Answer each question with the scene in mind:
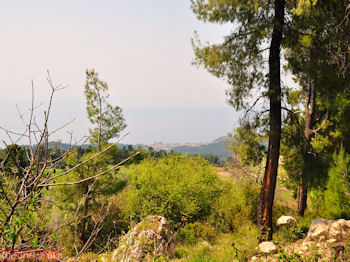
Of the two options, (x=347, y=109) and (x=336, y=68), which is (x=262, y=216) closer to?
(x=347, y=109)

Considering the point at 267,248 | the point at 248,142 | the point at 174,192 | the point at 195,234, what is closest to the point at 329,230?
the point at 267,248

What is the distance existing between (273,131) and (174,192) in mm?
5338

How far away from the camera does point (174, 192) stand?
10.5 metres

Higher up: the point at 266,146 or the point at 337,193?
the point at 266,146

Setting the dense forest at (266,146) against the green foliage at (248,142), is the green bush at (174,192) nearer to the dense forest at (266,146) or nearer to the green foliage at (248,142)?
the dense forest at (266,146)

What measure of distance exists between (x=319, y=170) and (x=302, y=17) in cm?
481

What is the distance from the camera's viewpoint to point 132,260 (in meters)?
5.42

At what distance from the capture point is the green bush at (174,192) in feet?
34.8

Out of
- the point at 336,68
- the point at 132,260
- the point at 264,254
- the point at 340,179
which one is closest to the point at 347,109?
the point at 336,68

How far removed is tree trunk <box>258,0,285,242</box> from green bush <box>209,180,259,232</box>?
2972mm

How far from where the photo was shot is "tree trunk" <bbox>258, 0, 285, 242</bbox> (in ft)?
22.6

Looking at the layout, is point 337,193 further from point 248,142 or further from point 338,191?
point 248,142

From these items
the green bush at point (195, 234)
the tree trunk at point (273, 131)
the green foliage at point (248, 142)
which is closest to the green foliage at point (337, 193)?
the tree trunk at point (273, 131)

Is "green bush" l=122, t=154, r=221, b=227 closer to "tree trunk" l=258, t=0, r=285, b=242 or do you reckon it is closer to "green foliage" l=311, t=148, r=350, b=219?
"tree trunk" l=258, t=0, r=285, b=242
